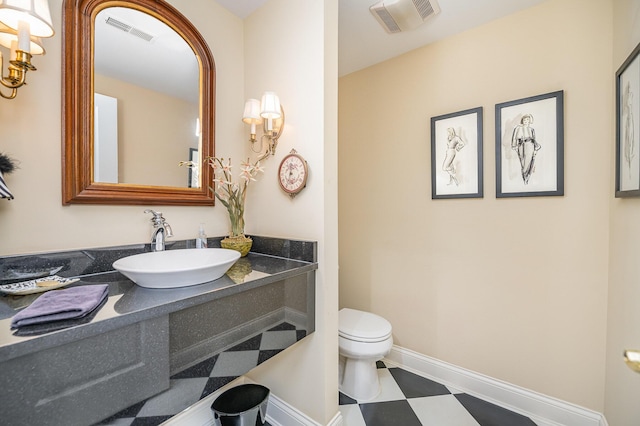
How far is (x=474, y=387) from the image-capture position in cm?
167

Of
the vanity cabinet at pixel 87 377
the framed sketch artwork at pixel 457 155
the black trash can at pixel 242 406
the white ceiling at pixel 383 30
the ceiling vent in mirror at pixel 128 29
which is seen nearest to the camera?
the vanity cabinet at pixel 87 377

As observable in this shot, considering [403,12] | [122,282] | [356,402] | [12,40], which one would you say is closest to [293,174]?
[122,282]

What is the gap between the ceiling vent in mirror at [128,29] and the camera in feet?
3.74

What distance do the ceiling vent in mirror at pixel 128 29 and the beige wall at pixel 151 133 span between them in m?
0.25

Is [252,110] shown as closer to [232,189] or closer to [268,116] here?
[268,116]

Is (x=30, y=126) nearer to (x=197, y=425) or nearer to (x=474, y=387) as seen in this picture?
(x=197, y=425)

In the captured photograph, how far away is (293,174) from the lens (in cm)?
135

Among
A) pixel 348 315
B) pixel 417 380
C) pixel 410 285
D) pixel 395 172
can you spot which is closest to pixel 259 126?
pixel 395 172

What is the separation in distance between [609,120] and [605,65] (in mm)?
289

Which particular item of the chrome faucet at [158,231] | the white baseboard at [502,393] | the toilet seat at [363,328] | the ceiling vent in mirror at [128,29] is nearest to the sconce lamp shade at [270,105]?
the ceiling vent in mirror at [128,29]

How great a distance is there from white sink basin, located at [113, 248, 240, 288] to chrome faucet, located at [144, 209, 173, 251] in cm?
8

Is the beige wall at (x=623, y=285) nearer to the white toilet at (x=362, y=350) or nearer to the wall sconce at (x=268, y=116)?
the white toilet at (x=362, y=350)

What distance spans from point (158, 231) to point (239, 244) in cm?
38

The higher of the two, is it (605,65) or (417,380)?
(605,65)
